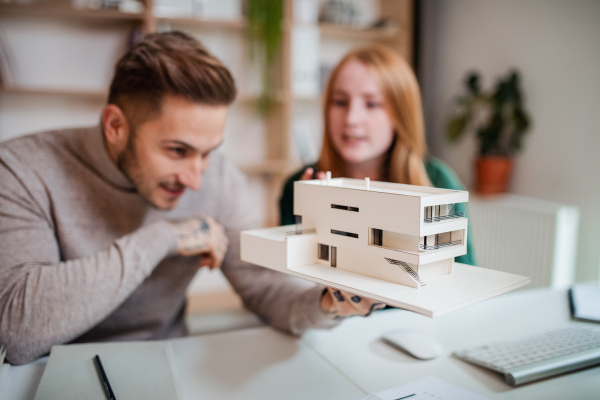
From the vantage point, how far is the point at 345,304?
92 cm

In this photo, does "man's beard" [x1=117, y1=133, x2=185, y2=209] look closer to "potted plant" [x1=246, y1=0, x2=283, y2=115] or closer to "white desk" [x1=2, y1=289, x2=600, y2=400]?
"white desk" [x1=2, y1=289, x2=600, y2=400]

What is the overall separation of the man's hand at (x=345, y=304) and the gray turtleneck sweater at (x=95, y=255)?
0.10 feet

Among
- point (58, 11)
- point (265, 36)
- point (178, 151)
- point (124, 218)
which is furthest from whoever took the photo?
point (265, 36)

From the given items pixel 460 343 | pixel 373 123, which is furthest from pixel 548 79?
pixel 460 343

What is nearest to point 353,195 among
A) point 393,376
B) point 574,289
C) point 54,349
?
point 393,376

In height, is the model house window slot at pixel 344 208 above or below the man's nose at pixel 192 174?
below

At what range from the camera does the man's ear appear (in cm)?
106

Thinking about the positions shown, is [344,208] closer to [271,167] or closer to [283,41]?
[271,167]

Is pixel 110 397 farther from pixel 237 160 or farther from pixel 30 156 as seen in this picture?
pixel 237 160

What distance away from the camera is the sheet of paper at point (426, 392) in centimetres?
80

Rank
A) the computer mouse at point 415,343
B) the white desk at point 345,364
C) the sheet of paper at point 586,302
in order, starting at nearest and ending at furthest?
the white desk at point 345,364
the computer mouse at point 415,343
the sheet of paper at point 586,302

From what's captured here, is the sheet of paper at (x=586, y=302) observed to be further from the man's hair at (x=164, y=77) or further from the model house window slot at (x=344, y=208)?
the man's hair at (x=164, y=77)

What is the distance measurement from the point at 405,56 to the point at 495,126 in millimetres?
867

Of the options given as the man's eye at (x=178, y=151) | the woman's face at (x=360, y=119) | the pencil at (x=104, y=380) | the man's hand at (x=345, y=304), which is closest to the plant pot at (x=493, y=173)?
the woman's face at (x=360, y=119)
